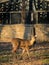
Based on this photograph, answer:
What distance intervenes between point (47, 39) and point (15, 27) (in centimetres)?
194

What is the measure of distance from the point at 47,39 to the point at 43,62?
23.2 feet

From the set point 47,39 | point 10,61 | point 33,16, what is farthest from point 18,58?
point 33,16

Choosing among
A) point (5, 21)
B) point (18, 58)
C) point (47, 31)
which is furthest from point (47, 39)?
point (18, 58)

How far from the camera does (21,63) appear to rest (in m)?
11.5

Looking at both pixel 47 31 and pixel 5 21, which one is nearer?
pixel 47 31

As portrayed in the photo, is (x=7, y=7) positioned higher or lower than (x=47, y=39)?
higher

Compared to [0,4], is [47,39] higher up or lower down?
lower down

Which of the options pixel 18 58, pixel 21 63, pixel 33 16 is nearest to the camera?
pixel 21 63

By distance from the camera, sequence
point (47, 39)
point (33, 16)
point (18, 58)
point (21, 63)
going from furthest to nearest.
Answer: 1. point (33, 16)
2. point (47, 39)
3. point (18, 58)
4. point (21, 63)

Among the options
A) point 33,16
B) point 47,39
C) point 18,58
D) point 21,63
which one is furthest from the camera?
point 33,16

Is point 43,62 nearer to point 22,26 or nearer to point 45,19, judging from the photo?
point 22,26

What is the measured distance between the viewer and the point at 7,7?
21.3 m

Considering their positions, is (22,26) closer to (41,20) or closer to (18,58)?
(41,20)

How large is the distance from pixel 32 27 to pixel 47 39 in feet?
3.56
